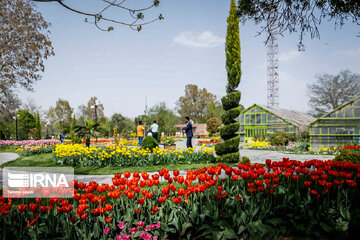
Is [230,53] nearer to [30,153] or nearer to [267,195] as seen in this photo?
[267,195]

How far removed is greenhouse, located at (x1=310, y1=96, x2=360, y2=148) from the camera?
62.0 feet

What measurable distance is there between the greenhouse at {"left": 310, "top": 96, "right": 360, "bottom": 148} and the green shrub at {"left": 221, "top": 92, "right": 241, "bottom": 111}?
1364 centimetres

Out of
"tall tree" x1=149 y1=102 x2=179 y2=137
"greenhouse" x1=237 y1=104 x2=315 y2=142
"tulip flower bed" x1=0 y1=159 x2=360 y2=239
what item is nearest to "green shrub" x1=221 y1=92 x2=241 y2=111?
"tulip flower bed" x1=0 y1=159 x2=360 y2=239

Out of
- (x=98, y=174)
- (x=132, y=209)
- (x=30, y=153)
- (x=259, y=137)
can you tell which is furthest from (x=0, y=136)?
(x=132, y=209)

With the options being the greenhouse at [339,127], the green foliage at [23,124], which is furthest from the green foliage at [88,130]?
the green foliage at [23,124]

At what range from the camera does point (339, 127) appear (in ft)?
63.7

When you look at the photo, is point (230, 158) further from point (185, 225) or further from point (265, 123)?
point (265, 123)

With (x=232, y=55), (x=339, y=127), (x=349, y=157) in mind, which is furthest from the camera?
(x=339, y=127)

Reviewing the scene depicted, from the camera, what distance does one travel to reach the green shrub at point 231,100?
9.85 meters

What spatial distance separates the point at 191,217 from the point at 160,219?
1.27 feet

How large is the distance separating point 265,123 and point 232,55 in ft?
66.2

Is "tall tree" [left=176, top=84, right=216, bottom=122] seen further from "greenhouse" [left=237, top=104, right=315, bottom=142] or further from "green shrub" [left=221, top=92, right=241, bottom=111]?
"green shrub" [left=221, top=92, right=241, bottom=111]

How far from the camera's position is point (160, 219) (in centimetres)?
272

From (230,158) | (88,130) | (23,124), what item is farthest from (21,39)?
(23,124)
